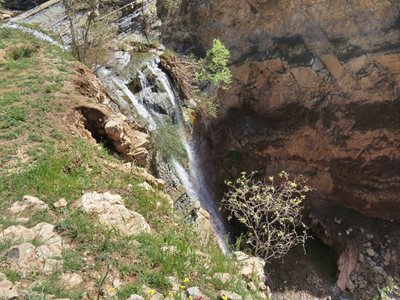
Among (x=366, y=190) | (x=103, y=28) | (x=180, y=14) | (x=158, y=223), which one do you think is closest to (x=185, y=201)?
(x=158, y=223)

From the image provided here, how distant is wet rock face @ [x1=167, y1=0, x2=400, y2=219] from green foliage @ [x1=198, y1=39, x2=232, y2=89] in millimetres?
1230

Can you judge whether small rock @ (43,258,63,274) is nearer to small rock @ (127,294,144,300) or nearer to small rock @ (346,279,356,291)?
small rock @ (127,294,144,300)

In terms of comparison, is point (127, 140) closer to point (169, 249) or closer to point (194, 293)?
point (169, 249)

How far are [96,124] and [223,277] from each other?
207 inches

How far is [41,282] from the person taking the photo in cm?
371

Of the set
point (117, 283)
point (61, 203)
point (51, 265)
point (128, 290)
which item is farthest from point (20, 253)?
point (61, 203)

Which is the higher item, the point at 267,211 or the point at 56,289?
the point at 56,289

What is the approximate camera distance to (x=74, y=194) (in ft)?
18.7

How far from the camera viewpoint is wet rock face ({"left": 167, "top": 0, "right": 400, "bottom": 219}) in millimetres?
13258

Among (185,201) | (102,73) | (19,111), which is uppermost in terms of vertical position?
(19,111)

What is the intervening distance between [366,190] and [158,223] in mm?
10758

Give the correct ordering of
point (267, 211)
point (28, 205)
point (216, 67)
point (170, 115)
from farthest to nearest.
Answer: point (216, 67)
point (170, 115)
point (267, 211)
point (28, 205)

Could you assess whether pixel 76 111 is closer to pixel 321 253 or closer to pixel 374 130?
pixel 321 253

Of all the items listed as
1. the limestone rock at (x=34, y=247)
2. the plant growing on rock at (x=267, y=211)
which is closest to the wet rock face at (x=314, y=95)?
the plant growing on rock at (x=267, y=211)
